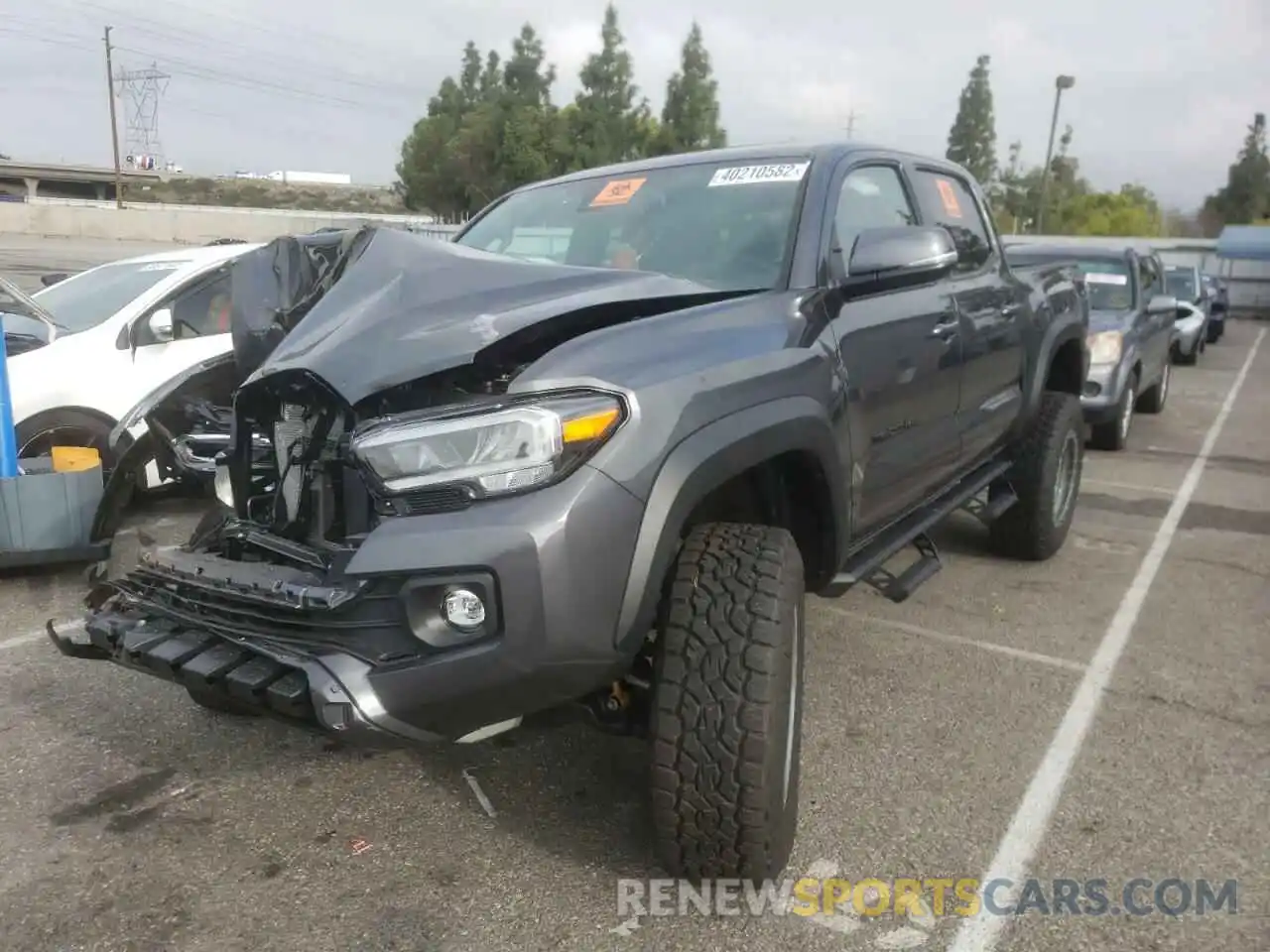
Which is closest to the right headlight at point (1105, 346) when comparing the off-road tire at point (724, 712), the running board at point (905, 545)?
the running board at point (905, 545)

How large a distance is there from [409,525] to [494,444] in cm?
25

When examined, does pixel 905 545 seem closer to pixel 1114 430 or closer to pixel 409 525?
pixel 409 525

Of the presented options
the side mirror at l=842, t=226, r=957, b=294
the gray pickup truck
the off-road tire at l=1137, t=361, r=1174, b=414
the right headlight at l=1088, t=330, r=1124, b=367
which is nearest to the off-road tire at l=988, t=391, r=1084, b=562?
the gray pickup truck

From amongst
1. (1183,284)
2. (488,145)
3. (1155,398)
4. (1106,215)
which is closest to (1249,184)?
(1106,215)

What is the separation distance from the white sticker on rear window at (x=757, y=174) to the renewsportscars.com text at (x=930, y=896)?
2.15 meters

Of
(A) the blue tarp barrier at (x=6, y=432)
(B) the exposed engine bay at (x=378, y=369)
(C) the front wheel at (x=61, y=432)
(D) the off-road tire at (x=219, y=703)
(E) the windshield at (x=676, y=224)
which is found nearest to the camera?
(B) the exposed engine bay at (x=378, y=369)

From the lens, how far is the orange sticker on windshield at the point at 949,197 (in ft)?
14.8

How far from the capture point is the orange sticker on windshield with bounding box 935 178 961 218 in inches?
178

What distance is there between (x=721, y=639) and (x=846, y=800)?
1010mm

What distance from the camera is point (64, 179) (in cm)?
8512

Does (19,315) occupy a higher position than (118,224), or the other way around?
(19,315)

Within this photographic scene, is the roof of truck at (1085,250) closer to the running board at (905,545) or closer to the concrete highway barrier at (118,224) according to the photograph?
the running board at (905,545)

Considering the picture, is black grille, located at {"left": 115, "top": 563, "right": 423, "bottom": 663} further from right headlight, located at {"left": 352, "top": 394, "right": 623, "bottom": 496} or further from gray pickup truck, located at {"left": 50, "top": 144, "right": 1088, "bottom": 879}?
right headlight, located at {"left": 352, "top": 394, "right": 623, "bottom": 496}

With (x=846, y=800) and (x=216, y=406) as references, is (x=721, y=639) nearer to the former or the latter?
(x=846, y=800)
